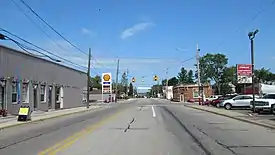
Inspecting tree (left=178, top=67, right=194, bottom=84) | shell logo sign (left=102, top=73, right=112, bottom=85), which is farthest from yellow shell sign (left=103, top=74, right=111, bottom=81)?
tree (left=178, top=67, right=194, bottom=84)

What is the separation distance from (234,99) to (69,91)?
20.9 meters

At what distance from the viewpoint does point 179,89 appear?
116562mm

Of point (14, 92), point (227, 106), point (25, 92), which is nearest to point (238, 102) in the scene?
point (227, 106)

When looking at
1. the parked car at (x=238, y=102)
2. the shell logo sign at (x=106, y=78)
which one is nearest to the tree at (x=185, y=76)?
the shell logo sign at (x=106, y=78)

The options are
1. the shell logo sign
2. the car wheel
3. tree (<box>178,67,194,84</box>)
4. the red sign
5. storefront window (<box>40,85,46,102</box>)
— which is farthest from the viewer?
tree (<box>178,67,194,84</box>)

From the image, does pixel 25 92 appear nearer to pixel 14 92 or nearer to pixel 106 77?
pixel 14 92

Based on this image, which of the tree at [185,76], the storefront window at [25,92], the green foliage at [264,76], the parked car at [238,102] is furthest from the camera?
the tree at [185,76]

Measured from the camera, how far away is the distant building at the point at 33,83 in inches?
1148

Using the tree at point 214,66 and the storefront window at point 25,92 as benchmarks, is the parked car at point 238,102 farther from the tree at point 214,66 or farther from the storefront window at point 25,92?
the tree at point 214,66

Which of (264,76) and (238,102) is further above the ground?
(264,76)

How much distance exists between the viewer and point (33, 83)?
35.5m

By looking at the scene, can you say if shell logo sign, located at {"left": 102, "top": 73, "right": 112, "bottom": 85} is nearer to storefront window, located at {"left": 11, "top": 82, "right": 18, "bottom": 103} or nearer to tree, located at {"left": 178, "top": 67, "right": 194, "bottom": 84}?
storefront window, located at {"left": 11, "top": 82, "right": 18, "bottom": 103}

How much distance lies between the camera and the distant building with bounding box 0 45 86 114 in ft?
95.7

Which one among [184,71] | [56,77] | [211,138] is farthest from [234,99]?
[184,71]
